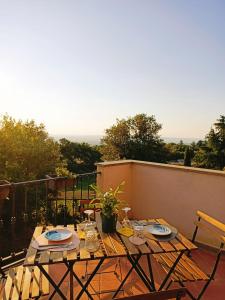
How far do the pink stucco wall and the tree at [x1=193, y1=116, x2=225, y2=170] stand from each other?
795 inches

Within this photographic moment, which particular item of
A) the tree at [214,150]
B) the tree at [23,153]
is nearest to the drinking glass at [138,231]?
the tree at [23,153]

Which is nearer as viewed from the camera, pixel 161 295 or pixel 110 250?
pixel 161 295

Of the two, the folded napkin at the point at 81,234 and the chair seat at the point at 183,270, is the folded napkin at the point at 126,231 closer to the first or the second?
the folded napkin at the point at 81,234

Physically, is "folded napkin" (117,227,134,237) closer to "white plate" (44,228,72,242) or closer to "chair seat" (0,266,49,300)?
"white plate" (44,228,72,242)

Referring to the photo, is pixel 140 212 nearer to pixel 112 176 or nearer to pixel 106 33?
pixel 112 176

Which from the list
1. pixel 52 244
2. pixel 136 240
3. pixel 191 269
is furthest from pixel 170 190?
pixel 52 244

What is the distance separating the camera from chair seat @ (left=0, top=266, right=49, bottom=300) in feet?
6.69

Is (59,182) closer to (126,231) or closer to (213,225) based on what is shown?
(126,231)

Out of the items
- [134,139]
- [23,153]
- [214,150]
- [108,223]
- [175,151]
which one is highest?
[134,139]

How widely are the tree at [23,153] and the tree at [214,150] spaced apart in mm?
16783

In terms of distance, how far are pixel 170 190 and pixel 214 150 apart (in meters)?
21.4

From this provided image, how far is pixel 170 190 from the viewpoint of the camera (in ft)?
14.7

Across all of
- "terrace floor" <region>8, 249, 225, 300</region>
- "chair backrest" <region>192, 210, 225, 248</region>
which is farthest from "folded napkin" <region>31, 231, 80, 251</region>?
"chair backrest" <region>192, 210, 225, 248</region>

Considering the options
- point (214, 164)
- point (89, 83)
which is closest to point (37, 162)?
point (89, 83)
